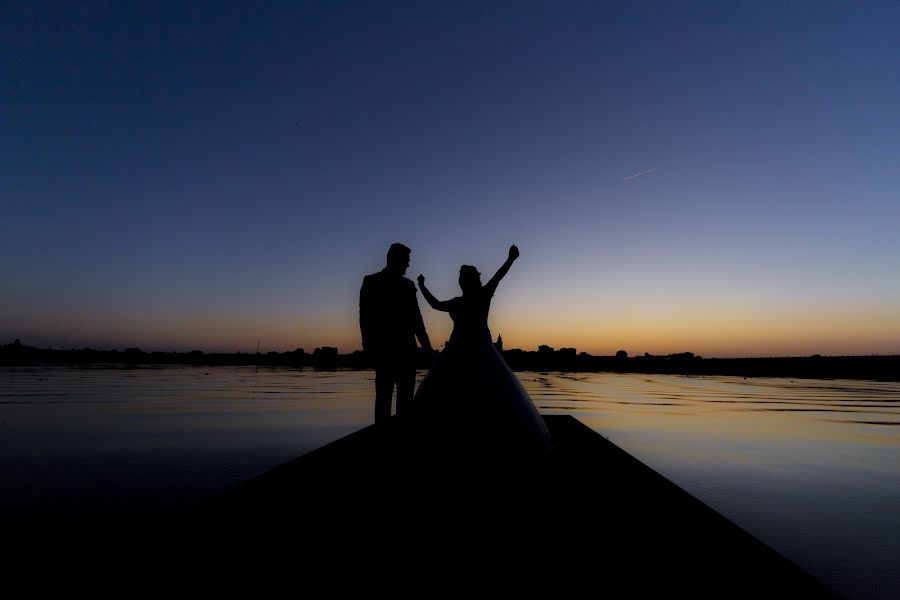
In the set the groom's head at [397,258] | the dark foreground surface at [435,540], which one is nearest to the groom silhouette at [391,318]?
the groom's head at [397,258]

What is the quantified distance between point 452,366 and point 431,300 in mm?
830

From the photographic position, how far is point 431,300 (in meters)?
4.25

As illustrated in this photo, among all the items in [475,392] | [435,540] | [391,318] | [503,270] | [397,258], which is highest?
[397,258]

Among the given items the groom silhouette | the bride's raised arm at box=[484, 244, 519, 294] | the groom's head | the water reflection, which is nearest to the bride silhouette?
the bride's raised arm at box=[484, 244, 519, 294]

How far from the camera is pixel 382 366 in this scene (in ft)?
15.2

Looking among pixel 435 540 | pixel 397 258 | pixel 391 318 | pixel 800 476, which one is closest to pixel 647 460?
pixel 800 476

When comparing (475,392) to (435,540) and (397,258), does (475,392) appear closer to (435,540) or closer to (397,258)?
(435,540)

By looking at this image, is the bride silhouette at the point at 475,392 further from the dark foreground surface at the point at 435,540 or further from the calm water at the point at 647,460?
the calm water at the point at 647,460

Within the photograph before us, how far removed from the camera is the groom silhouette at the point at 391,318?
457 centimetres

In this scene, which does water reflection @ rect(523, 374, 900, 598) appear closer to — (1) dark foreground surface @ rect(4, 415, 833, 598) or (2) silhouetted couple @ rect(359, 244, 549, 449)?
(1) dark foreground surface @ rect(4, 415, 833, 598)

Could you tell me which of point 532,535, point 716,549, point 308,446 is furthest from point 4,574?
point 308,446

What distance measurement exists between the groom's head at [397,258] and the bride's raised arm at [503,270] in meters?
1.12

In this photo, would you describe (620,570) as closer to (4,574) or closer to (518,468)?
(518,468)

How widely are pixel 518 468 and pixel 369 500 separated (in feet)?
3.60
